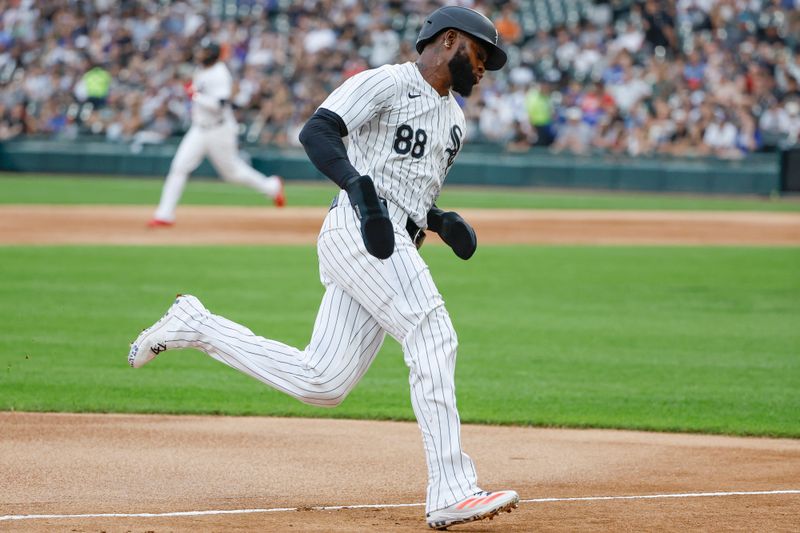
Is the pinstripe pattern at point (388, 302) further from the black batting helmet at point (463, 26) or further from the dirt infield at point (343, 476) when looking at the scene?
the dirt infield at point (343, 476)

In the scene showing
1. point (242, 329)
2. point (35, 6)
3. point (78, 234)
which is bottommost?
point (78, 234)

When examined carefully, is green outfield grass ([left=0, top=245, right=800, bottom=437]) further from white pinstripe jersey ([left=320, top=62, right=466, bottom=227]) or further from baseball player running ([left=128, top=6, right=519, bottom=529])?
white pinstripe jersey ([left=320, top=62, right=466, bottom=227])

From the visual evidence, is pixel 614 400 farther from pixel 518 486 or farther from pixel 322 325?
pixel 322 325

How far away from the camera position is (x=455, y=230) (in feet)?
16.6

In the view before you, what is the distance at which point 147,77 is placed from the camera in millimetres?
30844

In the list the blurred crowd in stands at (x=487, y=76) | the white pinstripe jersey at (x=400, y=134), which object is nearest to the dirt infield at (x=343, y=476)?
the white pinstripe jersey at (x=400, y=134)

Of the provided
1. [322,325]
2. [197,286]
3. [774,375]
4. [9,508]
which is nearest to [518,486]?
[322,325]

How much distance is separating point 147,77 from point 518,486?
87.8 feet

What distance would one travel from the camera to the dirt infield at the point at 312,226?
660 inches

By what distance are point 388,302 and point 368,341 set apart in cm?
28

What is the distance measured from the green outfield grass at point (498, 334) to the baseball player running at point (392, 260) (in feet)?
8.46

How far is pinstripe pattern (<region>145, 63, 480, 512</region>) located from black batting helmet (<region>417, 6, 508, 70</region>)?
159 mm

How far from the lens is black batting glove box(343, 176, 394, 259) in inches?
171

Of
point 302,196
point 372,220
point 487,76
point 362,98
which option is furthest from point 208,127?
point 487,76
